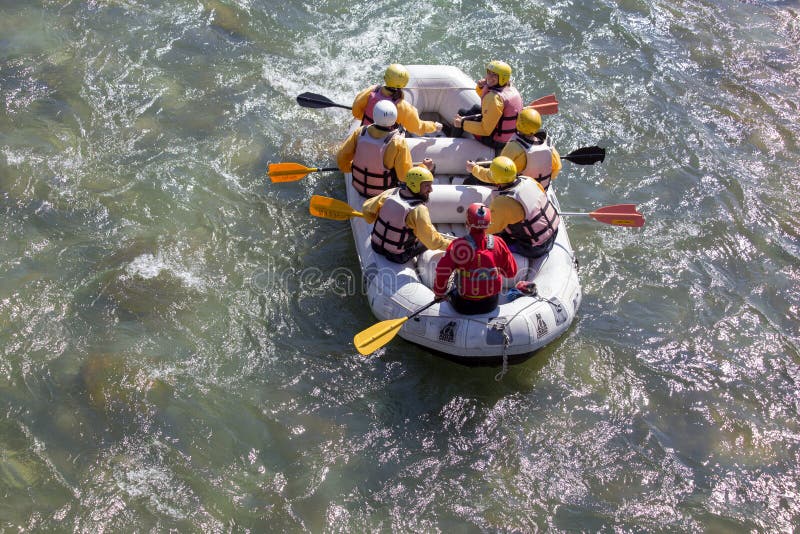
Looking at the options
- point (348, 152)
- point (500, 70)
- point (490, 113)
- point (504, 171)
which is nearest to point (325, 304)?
point (348, 152)

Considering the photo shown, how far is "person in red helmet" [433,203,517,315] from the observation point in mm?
5664

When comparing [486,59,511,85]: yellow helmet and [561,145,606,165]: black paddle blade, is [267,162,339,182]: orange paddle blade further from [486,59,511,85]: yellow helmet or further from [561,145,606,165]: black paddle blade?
[561,145,606,165]: black paddle blade

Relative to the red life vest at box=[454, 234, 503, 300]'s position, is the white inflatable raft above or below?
below

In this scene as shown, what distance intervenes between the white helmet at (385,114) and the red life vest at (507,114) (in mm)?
1159

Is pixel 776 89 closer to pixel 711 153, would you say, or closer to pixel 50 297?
pixel 711 153

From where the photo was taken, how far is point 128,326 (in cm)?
648

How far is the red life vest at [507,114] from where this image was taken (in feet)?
23.8

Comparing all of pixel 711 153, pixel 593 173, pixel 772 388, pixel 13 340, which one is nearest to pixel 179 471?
pixel 13 340

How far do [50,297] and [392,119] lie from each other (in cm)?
350

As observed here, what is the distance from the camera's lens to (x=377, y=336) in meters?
5.81

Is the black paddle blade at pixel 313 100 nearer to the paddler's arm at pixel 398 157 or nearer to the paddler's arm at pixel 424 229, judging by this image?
the paddler's arm at pixel 398 157

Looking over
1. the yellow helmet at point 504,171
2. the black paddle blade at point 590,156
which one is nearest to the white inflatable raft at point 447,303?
the yellow helmet at point 504,171

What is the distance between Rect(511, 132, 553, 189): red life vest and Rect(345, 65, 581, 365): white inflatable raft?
Result: 1.24 feet

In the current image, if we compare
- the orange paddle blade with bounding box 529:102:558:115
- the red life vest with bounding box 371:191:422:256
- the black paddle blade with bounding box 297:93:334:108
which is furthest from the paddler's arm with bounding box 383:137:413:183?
the orange paddle blade with bounding box 529:102:558:115
